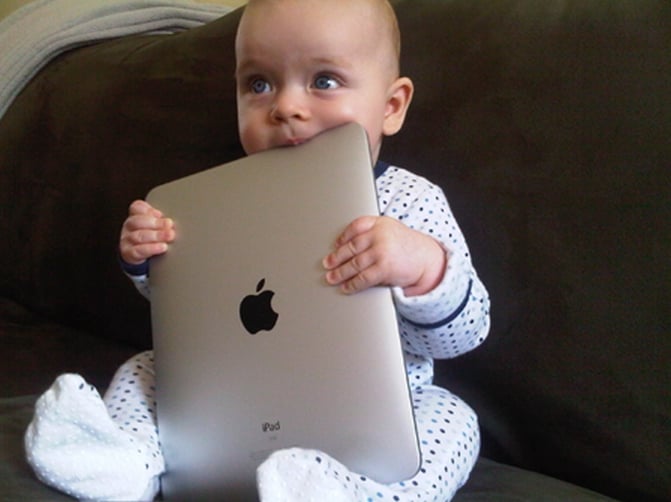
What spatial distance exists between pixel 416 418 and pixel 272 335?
17 centimetres

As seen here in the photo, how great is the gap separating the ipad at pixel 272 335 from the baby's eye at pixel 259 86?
12cm

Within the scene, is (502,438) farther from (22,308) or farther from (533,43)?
(22,308)

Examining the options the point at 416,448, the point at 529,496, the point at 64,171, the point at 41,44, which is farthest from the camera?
the point at 41,44

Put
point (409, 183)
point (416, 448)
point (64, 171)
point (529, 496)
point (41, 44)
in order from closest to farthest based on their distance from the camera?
point (416, 448)
point (529, 496)
point (409, 183)
point (64, 171)
point (41, 44)

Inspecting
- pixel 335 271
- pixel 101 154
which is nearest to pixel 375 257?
pixel 335 271

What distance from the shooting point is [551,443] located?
77 cm

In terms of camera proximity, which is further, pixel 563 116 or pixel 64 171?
pixel 64 171

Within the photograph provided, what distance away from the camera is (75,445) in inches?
22.6

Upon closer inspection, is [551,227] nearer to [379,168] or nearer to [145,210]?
[379,168]

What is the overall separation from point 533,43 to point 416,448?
49 cm

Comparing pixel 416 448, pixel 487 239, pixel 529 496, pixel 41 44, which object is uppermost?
pixel 41 44

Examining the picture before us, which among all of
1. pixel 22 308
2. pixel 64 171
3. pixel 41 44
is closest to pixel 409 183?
pixel 64 171

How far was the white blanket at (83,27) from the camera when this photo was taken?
1373mm

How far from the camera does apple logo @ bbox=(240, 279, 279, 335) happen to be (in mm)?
627
